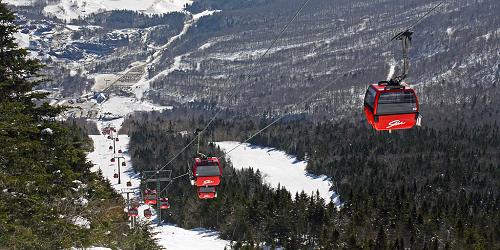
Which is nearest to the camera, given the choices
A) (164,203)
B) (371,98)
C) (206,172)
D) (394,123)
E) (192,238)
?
(394,123)

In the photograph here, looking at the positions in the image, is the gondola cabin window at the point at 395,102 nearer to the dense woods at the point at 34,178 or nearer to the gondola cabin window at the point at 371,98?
the gondola cabin window at the point at 371,98

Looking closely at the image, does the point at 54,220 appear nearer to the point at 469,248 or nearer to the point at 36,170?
the point at 36,170

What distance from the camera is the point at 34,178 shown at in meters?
26.4

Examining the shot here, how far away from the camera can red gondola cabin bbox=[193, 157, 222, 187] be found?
134 ft

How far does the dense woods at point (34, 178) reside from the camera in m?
25.7

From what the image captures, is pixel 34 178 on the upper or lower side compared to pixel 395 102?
lower

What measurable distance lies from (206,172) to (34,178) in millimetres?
16225

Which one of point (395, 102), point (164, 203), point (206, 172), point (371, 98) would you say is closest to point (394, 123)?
point (395, 102)

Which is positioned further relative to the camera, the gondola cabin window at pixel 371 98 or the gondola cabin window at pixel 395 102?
the gondola cabin window at pixel 371 98

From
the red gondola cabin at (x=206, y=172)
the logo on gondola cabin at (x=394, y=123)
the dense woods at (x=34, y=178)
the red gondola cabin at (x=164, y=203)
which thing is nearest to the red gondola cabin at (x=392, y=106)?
the logo on gondola cabin at (x=394, y=123)

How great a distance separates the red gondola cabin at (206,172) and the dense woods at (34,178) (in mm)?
7907

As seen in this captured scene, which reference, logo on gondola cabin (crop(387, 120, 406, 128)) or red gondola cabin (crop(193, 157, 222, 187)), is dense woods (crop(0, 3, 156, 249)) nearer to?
red gondola cabin (crop(193, 157, 222, 187))

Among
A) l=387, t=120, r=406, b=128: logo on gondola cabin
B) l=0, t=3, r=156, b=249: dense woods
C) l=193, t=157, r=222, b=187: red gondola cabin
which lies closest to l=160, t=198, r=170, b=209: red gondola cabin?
l=193, t=157, r=222, b=187: red gondola cabin

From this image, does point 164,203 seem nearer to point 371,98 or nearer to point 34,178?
point 34,178
